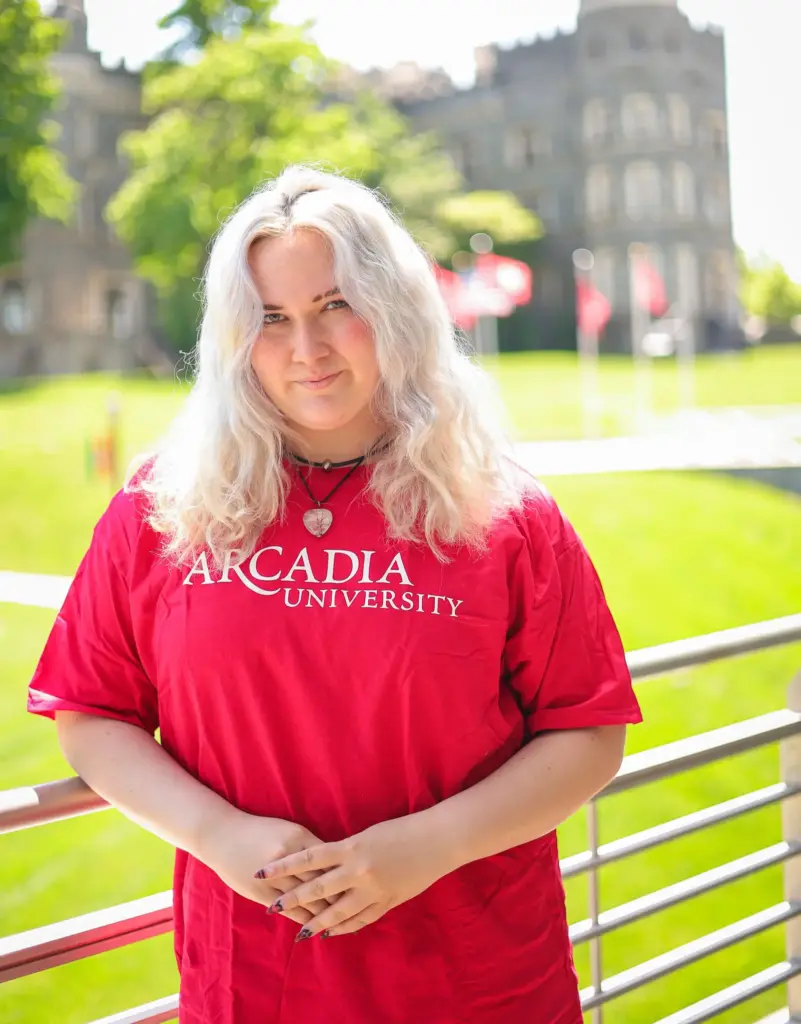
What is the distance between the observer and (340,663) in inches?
30.1

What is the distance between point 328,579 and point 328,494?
0.25ft

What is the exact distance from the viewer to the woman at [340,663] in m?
0.77

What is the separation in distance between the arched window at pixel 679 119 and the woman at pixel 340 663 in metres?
13.0

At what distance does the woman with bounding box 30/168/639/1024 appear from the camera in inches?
30.2

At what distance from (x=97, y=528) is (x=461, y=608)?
281 mm

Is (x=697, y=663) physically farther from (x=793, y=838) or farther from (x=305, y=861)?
(x=305, y=861)

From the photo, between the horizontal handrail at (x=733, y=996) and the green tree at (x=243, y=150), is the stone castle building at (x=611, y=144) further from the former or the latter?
the horizontal handrail at (x=733, y=996)

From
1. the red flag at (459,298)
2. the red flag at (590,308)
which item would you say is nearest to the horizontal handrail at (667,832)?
the red flag at (459,298)

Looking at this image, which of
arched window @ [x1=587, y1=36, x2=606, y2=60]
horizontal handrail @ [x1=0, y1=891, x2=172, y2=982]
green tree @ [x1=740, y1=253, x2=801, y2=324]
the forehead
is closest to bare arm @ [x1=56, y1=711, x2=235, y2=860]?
horizontal handrail @ [x1=0, y1=891, x2=172, y2=982]

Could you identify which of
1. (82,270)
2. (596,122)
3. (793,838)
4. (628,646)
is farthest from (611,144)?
(793,838)

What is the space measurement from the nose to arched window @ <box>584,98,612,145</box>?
13048 millimetres

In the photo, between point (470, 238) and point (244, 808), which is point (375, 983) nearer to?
point (244, 808)

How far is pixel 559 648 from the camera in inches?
32.4

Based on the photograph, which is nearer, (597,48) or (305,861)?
(305,861)
